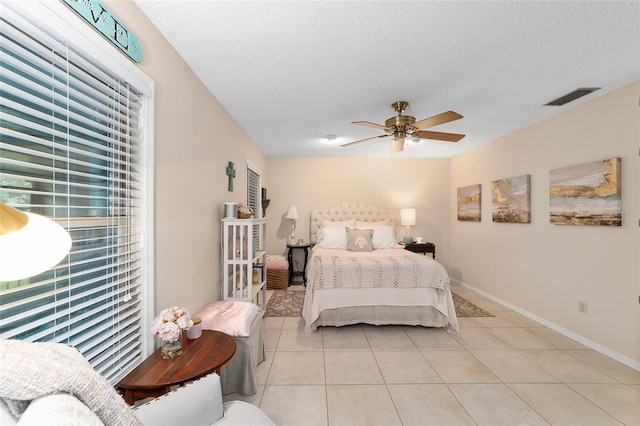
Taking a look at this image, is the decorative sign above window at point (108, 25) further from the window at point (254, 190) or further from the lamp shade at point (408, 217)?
the lamp shade at point (408, 217)

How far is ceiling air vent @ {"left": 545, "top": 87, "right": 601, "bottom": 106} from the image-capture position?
250 cm

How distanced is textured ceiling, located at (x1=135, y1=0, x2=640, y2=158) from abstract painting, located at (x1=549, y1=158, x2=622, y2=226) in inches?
27.5

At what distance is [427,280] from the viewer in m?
3.18

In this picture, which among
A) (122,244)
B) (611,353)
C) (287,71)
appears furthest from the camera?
(611,353)

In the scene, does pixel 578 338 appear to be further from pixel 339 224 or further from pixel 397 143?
pixel 339 224

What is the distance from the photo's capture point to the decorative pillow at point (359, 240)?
4.36m

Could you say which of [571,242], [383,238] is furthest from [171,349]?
[571,242]

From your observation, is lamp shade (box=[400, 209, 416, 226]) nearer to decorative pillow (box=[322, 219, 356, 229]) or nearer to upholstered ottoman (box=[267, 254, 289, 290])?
decorative pillow (box=[322, 219, 356, 229])

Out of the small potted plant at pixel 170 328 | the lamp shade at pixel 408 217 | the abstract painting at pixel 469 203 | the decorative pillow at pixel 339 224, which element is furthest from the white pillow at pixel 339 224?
the small potted plant at pixel 170 328

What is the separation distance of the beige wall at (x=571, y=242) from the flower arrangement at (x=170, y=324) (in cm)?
357

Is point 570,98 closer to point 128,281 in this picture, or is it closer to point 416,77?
point 416,77

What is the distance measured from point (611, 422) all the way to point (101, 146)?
11.0 feet

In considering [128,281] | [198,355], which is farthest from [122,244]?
[198,355]

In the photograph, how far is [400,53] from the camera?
6.43 ft
